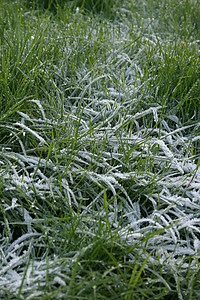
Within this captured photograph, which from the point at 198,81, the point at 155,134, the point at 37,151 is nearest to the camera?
the point at 37,151

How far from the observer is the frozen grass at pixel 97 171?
1.19m

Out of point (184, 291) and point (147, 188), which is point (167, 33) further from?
point (184, 291)

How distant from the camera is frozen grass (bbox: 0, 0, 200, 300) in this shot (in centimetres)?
119

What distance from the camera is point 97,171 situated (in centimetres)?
159

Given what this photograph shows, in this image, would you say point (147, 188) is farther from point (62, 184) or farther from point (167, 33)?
point (167, 33)

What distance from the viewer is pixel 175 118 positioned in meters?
1.94

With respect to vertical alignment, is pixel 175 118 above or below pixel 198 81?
below

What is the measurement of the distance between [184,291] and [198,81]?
48.7 inches

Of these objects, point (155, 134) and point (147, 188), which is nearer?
point (147, 188)

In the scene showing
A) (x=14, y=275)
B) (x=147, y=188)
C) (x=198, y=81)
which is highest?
(x=198, y=81)

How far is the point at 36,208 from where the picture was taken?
1.35 m

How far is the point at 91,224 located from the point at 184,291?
410 millimetres

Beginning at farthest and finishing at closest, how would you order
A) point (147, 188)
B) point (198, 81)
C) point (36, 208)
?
point (198, 81) → point (147, 188) → point (36, 208)

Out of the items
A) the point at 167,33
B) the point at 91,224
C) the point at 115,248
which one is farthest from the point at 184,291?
the point at 167,33
